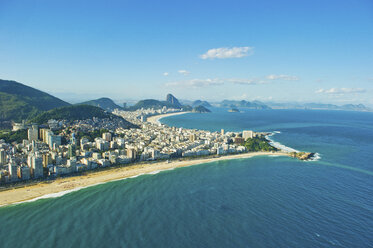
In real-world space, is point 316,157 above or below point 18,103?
below

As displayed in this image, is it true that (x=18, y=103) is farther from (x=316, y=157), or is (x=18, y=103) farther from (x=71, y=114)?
(x=316, y=157)

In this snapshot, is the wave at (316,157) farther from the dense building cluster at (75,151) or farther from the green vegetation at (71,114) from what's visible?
the green vegetation at (71,114)

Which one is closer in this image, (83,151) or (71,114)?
(83,151)

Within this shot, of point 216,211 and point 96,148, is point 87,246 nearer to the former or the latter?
point 216,211

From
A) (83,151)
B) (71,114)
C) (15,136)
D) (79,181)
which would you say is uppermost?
(71,114)

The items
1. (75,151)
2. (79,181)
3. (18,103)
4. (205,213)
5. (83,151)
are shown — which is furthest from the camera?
(18,103)

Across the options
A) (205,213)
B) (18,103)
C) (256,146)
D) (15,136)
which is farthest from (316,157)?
(18,103)

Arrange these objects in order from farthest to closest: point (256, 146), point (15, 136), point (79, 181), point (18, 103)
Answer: point (18, 103)
point (256, 146)
point (15, 136)
point (79, 181)

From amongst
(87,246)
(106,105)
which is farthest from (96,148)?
(106,105)
